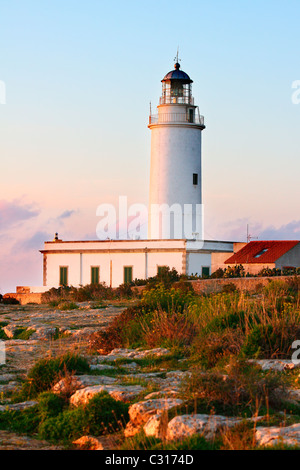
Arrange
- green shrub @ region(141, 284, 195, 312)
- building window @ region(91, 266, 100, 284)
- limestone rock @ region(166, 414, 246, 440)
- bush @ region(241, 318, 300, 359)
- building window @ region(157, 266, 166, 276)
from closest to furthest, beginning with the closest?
limestone rock @ region(166, 414, 246, 440) < bush @ region(241, 318, 300, 359) < green shrub @ region(141, 284, 195, 312) < building window @ region(157, 266, 166, 276) < building window @ region(91, 266, 100, 284)

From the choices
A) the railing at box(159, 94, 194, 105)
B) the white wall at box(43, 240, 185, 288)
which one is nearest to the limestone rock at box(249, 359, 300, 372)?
the white wall at box(43, 240, 185, 288)

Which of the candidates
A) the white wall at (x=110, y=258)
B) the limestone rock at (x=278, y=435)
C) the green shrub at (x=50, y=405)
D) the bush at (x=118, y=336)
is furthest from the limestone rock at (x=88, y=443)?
the white wall at (x=110, y=258)

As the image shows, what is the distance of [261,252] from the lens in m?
35.1

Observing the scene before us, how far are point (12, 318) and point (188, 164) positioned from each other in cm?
1944

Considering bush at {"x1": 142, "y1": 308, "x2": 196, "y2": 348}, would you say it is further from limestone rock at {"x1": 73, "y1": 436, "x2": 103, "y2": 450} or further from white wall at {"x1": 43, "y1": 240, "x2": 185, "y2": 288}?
white wall at {"x1": 43, "y1": 240, "x2": 185, "y2": 288}

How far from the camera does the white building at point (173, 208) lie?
37750mm

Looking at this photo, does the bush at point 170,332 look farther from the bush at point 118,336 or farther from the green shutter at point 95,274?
the green shutter at point 95,274

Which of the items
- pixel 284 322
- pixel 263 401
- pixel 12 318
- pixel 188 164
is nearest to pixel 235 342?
pixel 284 322

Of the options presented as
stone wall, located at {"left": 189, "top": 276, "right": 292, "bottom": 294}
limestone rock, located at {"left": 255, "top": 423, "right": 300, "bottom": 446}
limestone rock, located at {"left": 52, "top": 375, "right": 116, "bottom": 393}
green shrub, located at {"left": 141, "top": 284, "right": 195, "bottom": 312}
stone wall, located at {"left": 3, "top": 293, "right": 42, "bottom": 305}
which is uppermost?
stone wall, located at {"left": 189, "top": 276, "right": 292, "bottom": 294}

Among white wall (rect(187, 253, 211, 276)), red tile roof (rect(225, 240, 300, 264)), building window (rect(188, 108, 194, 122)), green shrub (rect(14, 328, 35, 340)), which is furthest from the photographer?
building window (rect(188, 108, 194, 122))

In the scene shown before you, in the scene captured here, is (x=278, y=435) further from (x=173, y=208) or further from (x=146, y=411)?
(x=173, y=208)

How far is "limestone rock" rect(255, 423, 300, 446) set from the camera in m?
6.02

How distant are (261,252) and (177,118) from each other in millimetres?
8694
